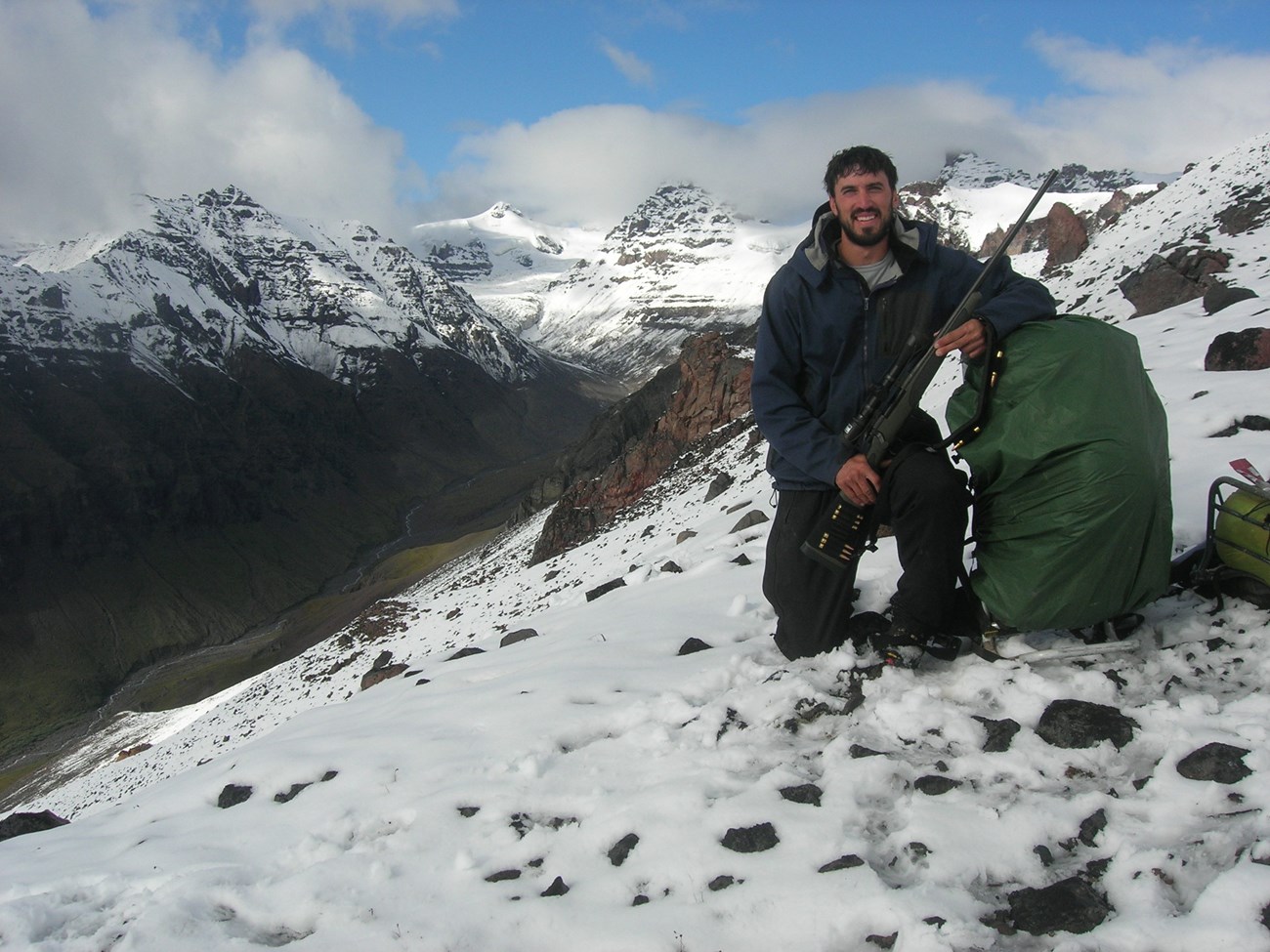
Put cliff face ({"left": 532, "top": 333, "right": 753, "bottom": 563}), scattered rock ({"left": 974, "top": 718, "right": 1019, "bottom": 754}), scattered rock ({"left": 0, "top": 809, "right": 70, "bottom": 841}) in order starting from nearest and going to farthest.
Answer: scattered rock ({"left": 974, "top": 718, "right": 1019, "bottom": 754}), scattered rock ({"left": 0, "top": 809, "right": 70, "bottom": 841}), cliff face ({"left": 532, "top": 333, "right": 753, "bottom": 563})

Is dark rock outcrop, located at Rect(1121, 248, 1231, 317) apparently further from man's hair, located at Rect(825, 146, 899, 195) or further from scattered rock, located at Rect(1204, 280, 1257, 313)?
man's hair, located at Rect(825, 146, 899, 195)

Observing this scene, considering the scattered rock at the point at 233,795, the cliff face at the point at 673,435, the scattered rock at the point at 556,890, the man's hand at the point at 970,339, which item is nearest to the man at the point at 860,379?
the man's hand at the point at 970,339

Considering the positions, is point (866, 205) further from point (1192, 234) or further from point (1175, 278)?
point (1192, 234)

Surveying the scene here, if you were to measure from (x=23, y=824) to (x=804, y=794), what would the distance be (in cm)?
651

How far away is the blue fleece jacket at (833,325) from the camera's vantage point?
5.18 metres

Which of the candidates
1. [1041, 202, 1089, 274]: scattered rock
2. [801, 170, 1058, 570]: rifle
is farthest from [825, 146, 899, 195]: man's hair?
[1041, 202, 1089, 274]: scattered rock

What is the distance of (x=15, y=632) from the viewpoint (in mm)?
148875

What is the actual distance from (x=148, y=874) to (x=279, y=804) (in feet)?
2.81

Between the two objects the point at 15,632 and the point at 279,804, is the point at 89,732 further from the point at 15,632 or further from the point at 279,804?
the point at 279,804

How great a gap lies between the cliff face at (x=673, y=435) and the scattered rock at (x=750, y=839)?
3947 cm

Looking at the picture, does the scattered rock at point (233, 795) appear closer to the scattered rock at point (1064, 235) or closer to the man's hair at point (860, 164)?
the man's hair at point (860, 164)

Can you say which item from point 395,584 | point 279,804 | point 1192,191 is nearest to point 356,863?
point 279,804

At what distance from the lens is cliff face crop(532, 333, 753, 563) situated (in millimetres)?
46031

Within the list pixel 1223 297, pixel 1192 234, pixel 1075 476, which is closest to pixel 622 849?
pixel 1075 476
